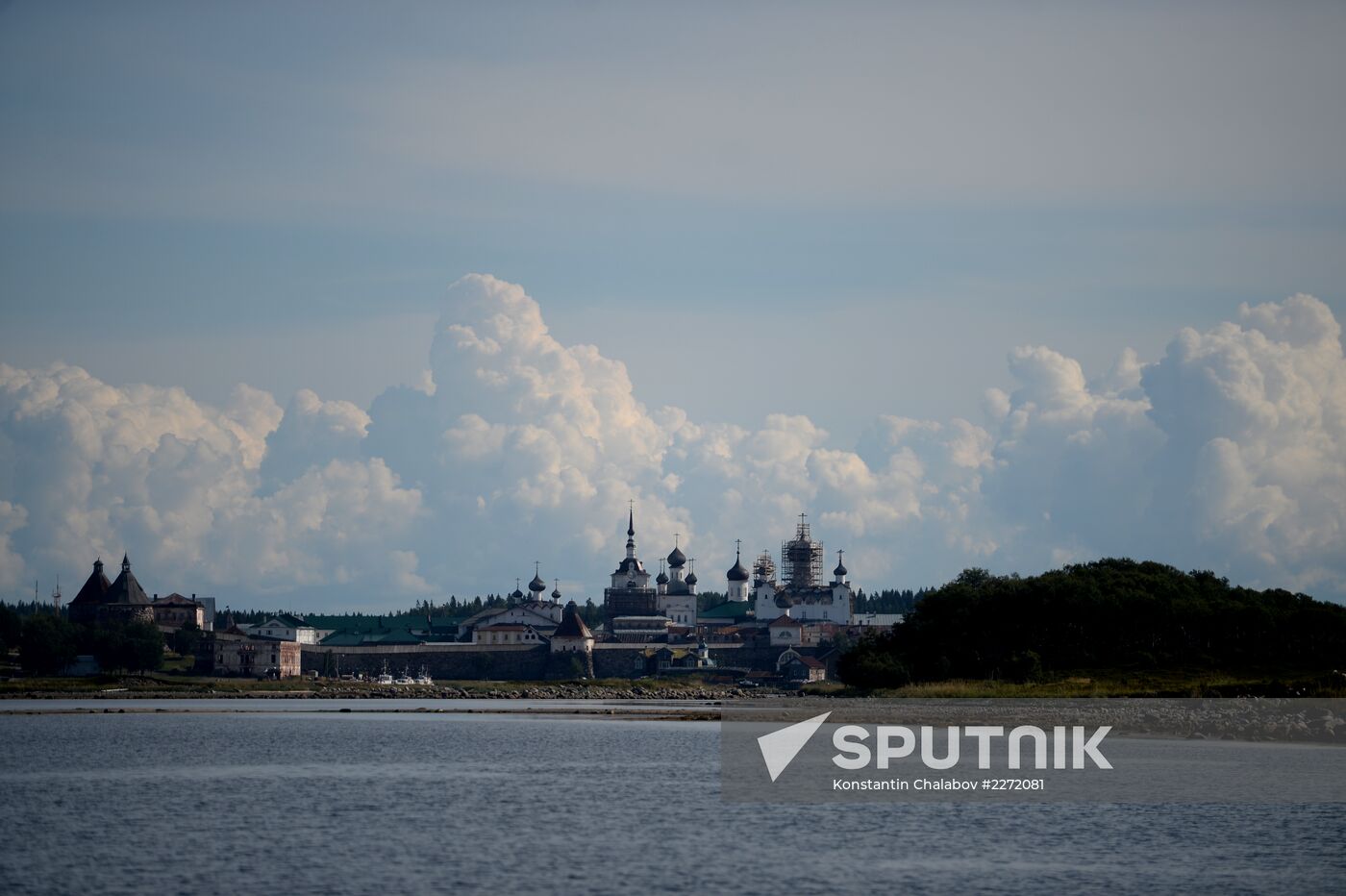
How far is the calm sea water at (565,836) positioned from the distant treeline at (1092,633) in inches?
1439

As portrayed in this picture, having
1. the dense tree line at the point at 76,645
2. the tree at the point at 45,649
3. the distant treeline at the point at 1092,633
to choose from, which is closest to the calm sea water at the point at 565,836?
the distant treeline at the point at 1092,633

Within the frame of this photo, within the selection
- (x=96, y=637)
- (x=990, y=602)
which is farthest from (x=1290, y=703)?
(x=96, y=637)

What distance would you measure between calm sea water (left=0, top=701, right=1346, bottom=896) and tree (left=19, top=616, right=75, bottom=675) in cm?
8922

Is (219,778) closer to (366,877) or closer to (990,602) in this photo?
(366,877)

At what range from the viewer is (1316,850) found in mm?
34000

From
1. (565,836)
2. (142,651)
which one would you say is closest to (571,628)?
(142,651)

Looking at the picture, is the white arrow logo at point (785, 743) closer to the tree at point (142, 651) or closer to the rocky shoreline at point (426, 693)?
the rocky shoreline at point (426, 693)

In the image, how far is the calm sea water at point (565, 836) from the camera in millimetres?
30797

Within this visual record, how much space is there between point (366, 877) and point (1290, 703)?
48779 millimetres

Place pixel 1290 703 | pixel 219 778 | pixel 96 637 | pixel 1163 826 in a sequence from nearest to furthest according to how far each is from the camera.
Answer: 1. pixel 1163 826
2. pixel 219 778
3. pixel 1290 703
4. pixel 96 637

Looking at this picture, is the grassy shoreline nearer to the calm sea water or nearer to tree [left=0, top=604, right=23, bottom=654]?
tree [left=0, top=604, right=23, bottom=654]

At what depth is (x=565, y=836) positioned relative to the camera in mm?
36562

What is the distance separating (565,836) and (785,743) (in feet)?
88.8

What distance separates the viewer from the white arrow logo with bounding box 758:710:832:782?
5403cm
